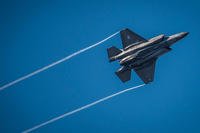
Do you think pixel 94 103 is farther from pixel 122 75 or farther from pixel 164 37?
pixel 164 37

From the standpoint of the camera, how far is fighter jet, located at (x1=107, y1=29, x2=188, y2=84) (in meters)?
37.5

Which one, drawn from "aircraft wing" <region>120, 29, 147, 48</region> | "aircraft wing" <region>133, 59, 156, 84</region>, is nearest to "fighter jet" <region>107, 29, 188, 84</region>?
"aircraft wing" <region>120, 29, 147, 48</region>

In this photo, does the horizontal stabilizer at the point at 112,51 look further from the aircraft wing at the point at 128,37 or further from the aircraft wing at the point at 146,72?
the aircraft wing at the point at 146,72

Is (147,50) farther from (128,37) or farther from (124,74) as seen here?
(124,74)

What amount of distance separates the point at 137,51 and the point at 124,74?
9.37 ft

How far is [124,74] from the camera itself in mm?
39469

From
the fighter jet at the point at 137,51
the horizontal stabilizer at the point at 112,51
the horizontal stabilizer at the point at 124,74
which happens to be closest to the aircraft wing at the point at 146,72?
the fighter jet at the point at 137,51

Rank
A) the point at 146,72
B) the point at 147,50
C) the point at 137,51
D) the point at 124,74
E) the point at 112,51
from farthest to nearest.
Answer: the point at 146,72 → the point at 124,74 → the point at 112,51 → the point at 137,51 → the point at 147,50

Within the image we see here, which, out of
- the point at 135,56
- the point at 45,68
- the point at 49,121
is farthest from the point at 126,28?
the point at 49,121

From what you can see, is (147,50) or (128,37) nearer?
(147,50)

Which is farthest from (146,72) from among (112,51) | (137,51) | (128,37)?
(112,51)

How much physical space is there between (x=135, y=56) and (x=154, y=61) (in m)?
3.25

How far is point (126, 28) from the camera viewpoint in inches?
1556

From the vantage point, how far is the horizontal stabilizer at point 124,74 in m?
39.2
